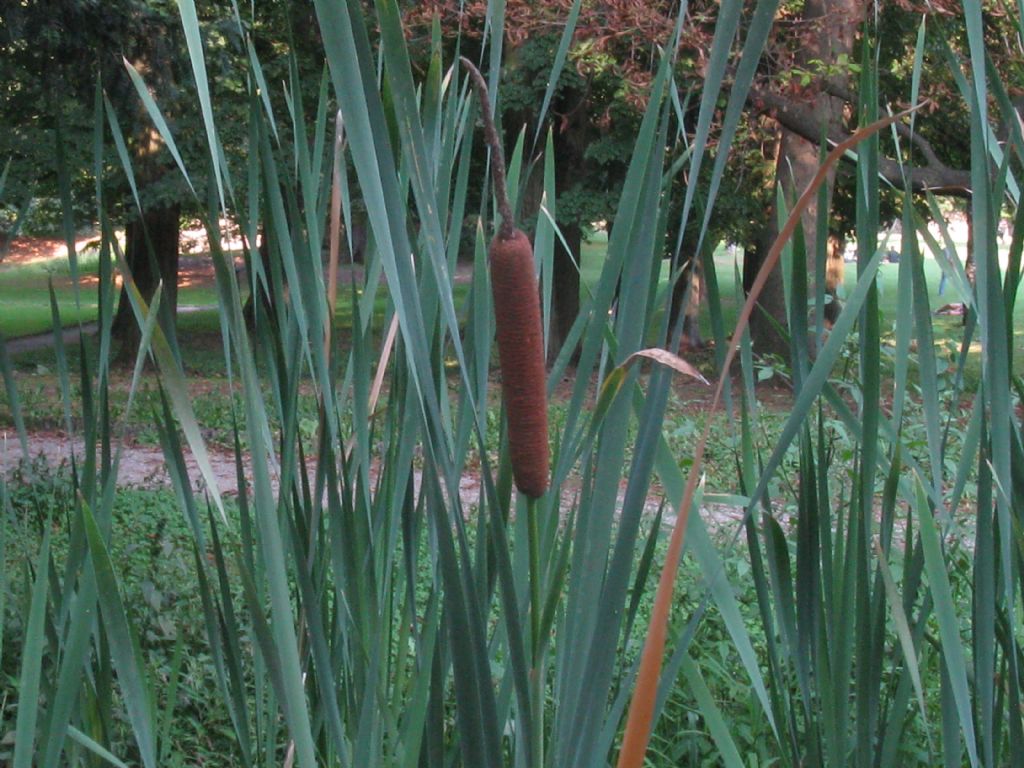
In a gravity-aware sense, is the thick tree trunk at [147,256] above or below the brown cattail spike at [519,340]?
below

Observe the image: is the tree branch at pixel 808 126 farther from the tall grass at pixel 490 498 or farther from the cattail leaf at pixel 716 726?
the cattail leaf at pixel 716 726

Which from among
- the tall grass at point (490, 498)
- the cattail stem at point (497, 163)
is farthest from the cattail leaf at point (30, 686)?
the cattail stem at point (497, 163)

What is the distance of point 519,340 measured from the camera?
28.8 inches

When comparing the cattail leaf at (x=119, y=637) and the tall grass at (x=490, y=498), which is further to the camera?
the cattail leaf at (x=119, y=637)

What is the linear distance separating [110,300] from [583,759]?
0.75 metres

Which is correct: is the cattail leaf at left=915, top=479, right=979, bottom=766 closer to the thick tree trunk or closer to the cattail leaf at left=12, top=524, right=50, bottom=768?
the cattail leaf at left=12, top=524, right=50, bottom=768

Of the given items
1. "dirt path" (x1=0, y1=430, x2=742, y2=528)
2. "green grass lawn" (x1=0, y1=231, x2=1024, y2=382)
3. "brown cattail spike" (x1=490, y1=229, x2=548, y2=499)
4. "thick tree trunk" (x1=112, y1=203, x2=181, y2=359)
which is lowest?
"green grass lawn" (x1=0, y1=231, x2=1024, y2=382)

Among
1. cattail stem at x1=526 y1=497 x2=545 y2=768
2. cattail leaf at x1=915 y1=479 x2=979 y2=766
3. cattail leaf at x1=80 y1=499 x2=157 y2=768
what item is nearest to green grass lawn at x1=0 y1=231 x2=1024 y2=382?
cattail leaf at x1=80 y1=499 x2=157 y2=768

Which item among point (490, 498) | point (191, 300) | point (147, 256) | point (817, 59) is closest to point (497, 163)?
point (490, 498)

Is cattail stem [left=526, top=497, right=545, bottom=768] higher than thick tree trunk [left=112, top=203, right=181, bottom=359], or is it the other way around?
cattail stem [left=526, top=497, right=545, bottom=768]

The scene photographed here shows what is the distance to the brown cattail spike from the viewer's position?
2.37ft

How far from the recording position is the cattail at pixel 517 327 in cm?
72

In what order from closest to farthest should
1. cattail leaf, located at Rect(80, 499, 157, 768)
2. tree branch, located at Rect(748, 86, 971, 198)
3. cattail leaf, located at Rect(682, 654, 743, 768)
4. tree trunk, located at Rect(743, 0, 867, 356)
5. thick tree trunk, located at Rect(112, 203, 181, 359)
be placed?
cattail leaf, located at Rect(80, 499, 157, 768)
cattail leaf, located at Rect(682, 654, 743, 768)
tree trunk, located at Rect(743, 0, 867, 356)
tree branch, located at Rect(748, 86, 971, 198)
thick tree trunk, located at Rect(112, 203, 181, 359)

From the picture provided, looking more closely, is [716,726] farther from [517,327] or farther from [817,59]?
[817,59]
